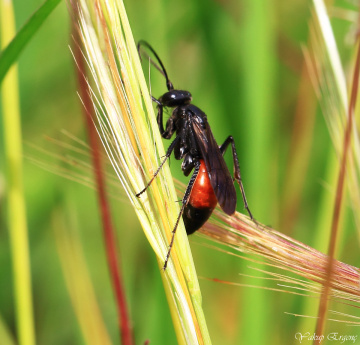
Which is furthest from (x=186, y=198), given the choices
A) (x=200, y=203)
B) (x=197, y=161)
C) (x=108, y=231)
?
(x=108, y=231)

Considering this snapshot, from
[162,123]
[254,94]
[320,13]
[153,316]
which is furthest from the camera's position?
[162,123]

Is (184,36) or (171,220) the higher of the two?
(184,36)

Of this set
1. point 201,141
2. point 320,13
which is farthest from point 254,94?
point 320,13

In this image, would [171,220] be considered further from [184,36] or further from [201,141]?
[184,36]

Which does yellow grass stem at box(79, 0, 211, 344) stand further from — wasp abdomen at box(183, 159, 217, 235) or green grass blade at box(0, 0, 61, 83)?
wasp abdomen at box(183, 159, 217, 235)

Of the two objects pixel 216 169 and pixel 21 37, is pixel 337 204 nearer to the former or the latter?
pixel 21 37

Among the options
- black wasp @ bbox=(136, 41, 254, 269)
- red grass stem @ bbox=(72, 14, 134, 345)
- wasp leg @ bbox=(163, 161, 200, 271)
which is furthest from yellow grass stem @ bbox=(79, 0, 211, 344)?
black wasp @ bbox=(136, 41, 254, 269)

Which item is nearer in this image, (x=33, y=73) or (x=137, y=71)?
(x=137, y=71)
